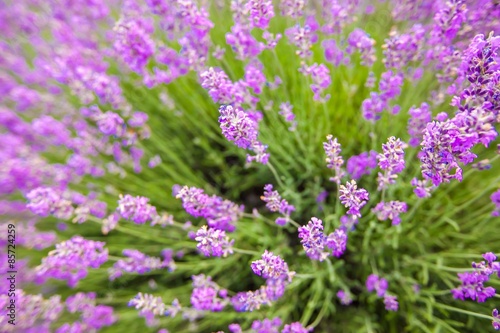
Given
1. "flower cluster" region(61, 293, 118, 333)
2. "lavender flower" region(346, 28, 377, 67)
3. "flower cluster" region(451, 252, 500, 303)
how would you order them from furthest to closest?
"flower cluster" region(61, 293, 118, 333)
"lavender flower" region(346, 28, 377, 67)
"flower cluster" region(451, 252, 500, 303)

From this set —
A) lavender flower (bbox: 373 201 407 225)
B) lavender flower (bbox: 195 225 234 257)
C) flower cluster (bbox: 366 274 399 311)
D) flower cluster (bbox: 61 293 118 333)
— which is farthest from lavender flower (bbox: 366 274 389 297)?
flower cluster (bbox: 61 293 118 333)

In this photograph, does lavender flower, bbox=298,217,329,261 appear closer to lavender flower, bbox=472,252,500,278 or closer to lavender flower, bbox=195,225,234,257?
lavender flower, bbox=195,225,234,257

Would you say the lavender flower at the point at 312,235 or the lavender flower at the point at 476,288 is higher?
the lavender flower at the point at 312,235

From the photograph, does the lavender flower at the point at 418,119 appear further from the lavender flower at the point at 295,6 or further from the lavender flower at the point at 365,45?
the lavender flower at the point at 295,6

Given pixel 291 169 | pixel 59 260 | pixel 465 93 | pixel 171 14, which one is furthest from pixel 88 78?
pixel 465 93

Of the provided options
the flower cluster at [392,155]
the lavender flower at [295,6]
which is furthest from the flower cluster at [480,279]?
the lavender flower at [295,6]

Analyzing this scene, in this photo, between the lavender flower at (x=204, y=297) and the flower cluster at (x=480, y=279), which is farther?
the lavender flower at (x=204, y=297)

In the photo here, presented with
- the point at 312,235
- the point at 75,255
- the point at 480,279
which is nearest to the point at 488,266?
the point at 480,279

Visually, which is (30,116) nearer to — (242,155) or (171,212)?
(171,212)
